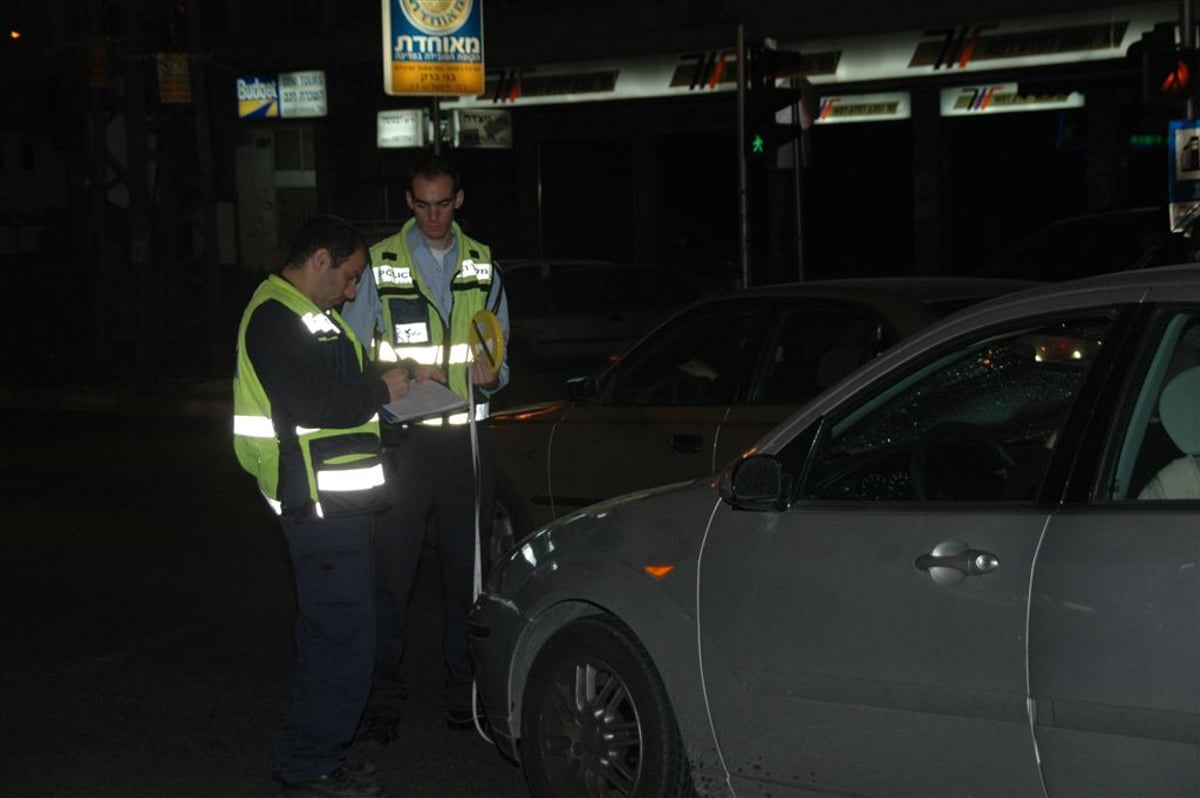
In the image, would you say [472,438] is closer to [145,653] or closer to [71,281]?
[145,653]

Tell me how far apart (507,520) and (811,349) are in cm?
181

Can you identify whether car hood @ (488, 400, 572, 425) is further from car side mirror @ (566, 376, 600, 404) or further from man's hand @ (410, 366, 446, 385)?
man's hand @ (410, 366, 446, 385)

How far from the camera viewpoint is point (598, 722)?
509 cm

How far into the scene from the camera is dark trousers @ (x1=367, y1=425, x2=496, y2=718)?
636 centimetres

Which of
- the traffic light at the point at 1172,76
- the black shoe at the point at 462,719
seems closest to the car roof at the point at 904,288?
the black shoe at the point at 462,719

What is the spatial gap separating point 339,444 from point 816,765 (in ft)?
6.05

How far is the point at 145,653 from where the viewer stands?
8.00m

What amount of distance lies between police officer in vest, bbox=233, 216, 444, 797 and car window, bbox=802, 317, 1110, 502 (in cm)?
157

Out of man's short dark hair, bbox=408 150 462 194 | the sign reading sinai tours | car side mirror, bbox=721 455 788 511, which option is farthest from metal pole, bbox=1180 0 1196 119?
car side mirror, bbox=721 455 788 511

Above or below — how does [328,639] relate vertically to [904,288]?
below

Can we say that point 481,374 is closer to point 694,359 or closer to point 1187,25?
point 694,359

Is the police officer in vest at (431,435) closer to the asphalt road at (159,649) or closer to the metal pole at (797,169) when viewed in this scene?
the asphalt road at (159,649)

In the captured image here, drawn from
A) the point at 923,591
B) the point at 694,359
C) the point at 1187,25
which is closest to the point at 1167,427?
the point at 923,591

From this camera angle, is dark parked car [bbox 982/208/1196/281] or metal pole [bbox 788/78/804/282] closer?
dark parked car [bbox 982/208/1196/281]
